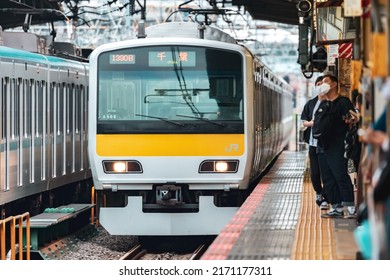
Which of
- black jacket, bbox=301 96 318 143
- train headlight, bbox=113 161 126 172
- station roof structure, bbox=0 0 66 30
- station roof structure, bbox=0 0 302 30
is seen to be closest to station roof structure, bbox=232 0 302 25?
station roof structure, bbox=0 0 302 30

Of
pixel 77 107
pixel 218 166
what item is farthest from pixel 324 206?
pixel 77 107

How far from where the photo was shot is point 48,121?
48.5 ft

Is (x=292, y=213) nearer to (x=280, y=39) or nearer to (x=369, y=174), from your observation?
(x=369, y=174)

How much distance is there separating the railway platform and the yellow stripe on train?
682mm

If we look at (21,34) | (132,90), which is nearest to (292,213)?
(132,90)

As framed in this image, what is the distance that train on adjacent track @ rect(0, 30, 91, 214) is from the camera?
12492 mm

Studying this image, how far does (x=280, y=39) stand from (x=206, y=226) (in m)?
37.9

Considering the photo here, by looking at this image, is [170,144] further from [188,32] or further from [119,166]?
[188,32]

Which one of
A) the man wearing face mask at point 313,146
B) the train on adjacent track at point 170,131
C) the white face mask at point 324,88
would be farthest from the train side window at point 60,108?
the white face mask at point 324,88

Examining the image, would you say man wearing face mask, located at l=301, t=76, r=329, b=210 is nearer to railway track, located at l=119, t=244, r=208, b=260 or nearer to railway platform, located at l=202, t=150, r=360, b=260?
railway platform, located at l=202, t=150, r=360, b=260

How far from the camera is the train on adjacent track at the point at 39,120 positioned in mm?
12492

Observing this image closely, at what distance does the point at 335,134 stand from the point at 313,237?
1292 mm

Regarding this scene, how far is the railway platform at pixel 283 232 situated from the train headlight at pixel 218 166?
420mm

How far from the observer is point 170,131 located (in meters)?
12.5
